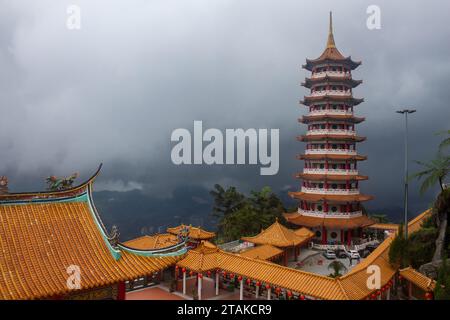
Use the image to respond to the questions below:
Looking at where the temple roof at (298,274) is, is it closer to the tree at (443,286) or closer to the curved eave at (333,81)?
the tree at (443,286)

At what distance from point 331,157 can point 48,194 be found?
26.8 m

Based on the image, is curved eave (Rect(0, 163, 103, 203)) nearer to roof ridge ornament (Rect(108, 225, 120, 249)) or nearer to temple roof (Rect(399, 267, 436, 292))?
roof ridge ornament (Rect(108, 225, 120, 249))

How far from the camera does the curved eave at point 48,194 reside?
1104 cm

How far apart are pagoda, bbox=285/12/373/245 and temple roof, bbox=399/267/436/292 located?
10.6 metres

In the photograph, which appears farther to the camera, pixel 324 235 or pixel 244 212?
pixel 244 212

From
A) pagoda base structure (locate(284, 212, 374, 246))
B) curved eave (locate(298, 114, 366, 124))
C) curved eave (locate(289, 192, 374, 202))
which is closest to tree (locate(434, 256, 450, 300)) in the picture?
pagoda base structure (locate(284, 212, 374, 246))

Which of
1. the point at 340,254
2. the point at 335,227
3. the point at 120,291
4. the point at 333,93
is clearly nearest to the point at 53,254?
the point at 120,291

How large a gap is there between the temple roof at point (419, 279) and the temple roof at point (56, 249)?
1364 cm

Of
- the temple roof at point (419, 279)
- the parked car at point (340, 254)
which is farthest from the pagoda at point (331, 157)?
the temple roof at point (419, 279)

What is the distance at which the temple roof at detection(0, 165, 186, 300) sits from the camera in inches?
378

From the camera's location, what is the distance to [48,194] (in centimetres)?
1170

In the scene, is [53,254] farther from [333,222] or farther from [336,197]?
[336,197]

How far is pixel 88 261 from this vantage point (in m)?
10.8
